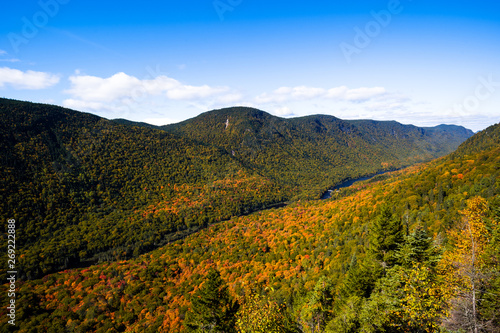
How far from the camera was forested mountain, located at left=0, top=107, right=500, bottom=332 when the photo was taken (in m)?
14.0

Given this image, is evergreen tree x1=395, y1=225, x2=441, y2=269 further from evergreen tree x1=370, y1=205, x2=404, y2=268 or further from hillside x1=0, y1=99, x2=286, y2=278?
hillside x1=0, y1=99, x2=286, y2=278

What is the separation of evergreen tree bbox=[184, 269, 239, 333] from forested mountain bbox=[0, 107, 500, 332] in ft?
0.43

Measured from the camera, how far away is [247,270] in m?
66.4

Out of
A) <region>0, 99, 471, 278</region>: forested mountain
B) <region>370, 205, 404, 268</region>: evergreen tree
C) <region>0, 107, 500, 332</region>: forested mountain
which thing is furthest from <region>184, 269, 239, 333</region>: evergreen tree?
<region>0, 99, 471, 278</region>: forested mountain

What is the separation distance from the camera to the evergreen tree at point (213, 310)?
2493 cm

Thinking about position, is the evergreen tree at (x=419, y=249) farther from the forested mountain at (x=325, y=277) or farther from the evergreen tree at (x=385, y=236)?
the evergreen tree at (x=385, y=236)

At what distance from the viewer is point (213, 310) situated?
2600 cm

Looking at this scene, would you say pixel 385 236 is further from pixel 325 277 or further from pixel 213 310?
pixel 213 310

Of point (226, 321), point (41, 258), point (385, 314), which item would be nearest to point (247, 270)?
point (226, 321)

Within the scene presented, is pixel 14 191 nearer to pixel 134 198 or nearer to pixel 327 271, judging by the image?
pixel 134 198

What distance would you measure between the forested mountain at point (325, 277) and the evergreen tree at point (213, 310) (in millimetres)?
132

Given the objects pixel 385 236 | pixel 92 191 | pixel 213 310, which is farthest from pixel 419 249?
pixel 92 191

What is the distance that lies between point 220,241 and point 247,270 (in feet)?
113

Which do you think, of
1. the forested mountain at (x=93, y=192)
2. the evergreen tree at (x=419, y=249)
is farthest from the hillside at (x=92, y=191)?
the evergreen tree at (x=419, y=249)
